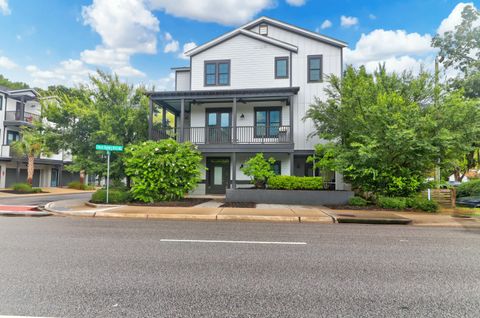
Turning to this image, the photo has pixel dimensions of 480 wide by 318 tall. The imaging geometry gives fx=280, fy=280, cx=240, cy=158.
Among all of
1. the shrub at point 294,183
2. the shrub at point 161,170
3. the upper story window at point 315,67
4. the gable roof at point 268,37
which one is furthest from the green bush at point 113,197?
the upper story window at point 315,67

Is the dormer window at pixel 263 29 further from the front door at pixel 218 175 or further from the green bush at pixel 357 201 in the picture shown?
the green bush at pixel 357 201

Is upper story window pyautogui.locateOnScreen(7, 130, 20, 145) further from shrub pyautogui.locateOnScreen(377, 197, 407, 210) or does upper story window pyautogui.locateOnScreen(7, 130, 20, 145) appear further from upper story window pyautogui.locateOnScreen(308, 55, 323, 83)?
shrub pyautogui.locateOnScreen(377, 197, 407, 210)

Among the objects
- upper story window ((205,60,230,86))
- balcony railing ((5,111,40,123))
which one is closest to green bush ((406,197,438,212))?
upper story window ((205,60,230,86))

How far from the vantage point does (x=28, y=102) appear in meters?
32.2

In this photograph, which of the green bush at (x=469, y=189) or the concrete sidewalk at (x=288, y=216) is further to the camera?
the green bush at (x=469, y=189)

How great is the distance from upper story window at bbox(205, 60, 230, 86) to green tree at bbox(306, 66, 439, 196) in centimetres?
791

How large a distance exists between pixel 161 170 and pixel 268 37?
1212 cm

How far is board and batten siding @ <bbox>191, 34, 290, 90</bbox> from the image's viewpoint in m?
19.2

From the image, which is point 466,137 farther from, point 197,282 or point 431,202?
point 197,282

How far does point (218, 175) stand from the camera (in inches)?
789

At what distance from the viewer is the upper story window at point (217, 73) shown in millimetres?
19750

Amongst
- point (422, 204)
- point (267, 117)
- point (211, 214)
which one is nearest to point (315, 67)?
point (267, 117)

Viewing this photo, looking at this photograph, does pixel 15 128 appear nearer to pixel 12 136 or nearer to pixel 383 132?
pixel 12 136

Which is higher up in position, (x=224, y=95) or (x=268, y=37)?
(x=268, y=37)
